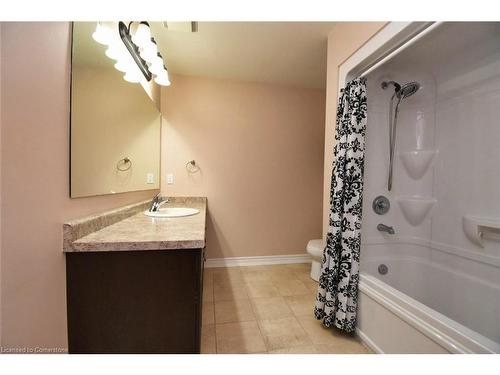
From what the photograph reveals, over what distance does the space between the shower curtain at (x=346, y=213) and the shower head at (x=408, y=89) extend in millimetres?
542

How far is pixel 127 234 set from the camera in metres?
1.01

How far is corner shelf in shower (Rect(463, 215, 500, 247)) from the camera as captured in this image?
4.45ft

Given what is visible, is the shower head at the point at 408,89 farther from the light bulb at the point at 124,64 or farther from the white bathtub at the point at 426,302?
the light bulb at the point at 124,64

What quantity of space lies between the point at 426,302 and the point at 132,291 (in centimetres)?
211

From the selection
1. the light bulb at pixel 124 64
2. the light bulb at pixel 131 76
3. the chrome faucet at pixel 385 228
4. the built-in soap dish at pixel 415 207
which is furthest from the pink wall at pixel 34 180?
the built-in soap dish at pixel 415 207

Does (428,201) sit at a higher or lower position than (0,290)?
higher

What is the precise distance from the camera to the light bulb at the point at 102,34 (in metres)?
1.03

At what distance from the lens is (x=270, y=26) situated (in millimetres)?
1582

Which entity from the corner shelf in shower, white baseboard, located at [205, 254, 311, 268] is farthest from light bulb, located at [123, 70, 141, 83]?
the corner shelf in shower

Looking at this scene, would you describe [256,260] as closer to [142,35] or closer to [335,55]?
[335,55]

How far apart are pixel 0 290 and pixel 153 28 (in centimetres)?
190

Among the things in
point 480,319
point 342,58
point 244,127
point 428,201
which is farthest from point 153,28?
point 480,319

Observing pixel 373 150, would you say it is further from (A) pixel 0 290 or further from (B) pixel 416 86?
(A) pixel 0 290
